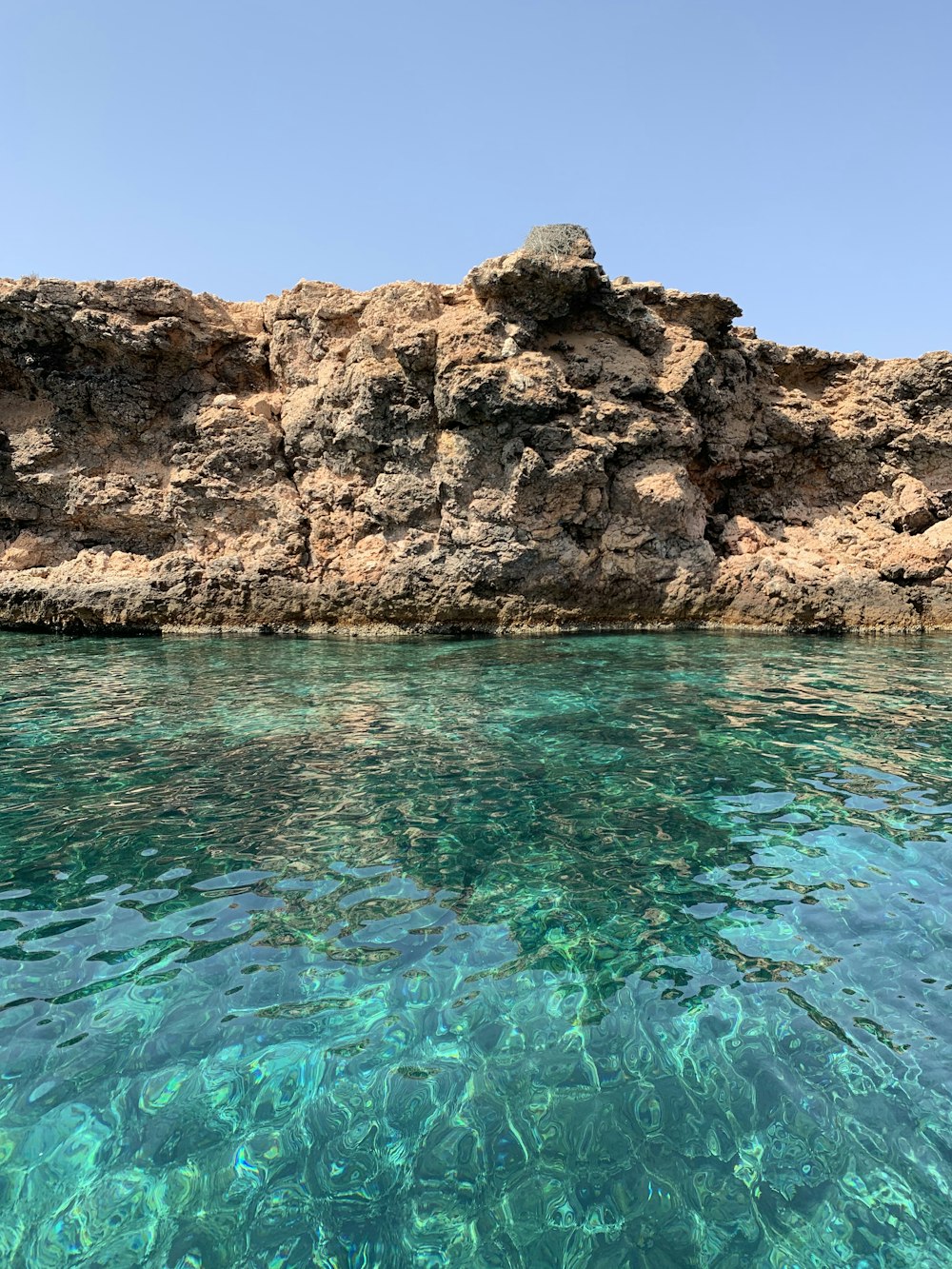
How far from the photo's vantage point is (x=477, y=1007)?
298 centimetres

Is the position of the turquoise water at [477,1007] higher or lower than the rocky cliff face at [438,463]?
lower

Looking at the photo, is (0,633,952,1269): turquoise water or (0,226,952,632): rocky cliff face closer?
(0,633,952,1269): turquoise water

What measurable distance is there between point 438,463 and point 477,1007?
43.1ft

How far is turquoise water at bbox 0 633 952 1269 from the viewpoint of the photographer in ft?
6.94

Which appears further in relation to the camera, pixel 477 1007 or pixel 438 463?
pixel 438 463

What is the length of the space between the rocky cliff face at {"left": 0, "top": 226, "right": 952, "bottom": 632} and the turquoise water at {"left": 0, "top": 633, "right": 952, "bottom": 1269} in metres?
9.15

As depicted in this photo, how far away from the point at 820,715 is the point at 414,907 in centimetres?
534

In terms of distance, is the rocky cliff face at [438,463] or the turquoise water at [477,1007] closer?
the turquoise water at [477,1007]

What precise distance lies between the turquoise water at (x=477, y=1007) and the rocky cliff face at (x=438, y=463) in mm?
9146

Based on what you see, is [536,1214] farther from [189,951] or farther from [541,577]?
[541,577]

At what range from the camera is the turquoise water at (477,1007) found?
2.12m

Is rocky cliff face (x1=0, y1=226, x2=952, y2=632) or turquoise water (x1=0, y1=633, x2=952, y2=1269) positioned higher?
rocky cliff face (x1=0, y1=226, x2=952, y2=632)

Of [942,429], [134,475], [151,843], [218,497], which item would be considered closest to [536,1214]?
[151,843]

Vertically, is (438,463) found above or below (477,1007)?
above
